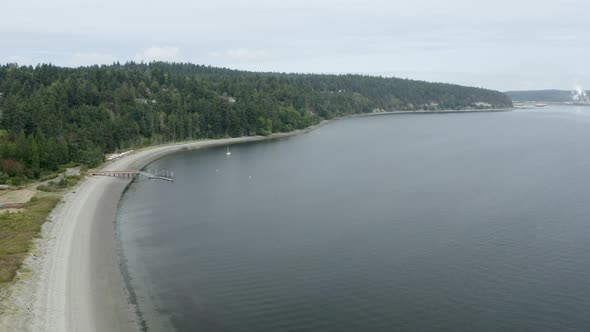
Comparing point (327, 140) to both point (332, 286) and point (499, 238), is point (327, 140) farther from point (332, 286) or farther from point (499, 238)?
point (332, 286)

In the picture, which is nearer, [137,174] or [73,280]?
[73,280]

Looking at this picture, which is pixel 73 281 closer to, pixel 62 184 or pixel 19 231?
pixel 19 231

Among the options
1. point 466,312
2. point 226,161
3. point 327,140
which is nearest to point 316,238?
point 466,312

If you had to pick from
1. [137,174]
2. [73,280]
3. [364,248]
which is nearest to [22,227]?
[73,280]

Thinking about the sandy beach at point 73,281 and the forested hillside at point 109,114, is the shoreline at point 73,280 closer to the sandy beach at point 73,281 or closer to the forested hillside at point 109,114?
the sandy beach at point 73,281

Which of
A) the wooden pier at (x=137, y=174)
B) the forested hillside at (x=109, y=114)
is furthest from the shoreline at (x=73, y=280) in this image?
the forested hillside at (x=109, y=114)

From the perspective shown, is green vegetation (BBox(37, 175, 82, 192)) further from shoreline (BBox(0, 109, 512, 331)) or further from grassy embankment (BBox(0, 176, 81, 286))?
shoreline (BBox(0, 109, 512, 331))
